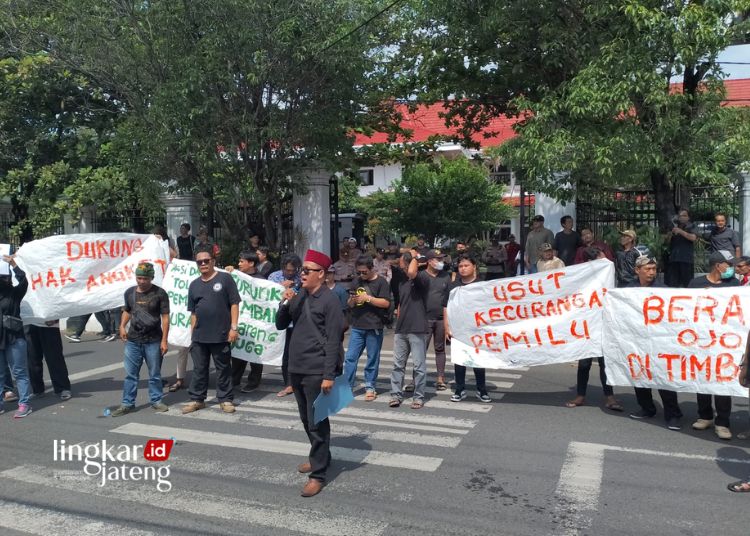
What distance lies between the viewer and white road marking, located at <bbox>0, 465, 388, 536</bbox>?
444 cm

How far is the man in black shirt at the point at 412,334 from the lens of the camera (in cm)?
742

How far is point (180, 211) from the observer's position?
15.7 meters

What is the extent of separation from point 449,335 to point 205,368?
2727 millimetres

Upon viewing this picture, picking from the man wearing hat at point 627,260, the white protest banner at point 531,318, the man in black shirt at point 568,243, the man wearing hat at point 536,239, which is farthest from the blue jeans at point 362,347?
the man wearing hat at point 536,239

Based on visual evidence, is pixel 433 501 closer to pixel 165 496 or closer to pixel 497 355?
pixel 165 496

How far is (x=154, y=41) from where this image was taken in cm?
1244

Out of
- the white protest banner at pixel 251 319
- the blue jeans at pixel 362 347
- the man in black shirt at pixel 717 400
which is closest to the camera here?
the man in black shirt at pixel 717 400

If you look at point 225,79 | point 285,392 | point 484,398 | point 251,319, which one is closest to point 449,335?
point 484,398

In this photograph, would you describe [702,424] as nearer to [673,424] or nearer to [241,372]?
[673,424]

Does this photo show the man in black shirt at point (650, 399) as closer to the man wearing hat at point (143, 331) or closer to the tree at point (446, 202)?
the man wearing hat at point (143, 331)

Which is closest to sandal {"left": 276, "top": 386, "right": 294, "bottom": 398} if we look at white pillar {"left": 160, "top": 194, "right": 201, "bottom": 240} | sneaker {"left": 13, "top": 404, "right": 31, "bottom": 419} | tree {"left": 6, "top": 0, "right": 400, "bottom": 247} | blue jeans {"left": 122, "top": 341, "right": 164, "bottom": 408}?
blue jeans {"left": 122, "top": 341, "right": 164, "bottom": 408}

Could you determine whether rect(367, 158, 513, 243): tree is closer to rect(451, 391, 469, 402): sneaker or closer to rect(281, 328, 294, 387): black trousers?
rect(281, 328, 294, 387): black trousers

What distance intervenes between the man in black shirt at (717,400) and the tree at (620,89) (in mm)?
3526

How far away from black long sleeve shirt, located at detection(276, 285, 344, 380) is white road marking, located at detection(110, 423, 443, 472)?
3.21 ft
